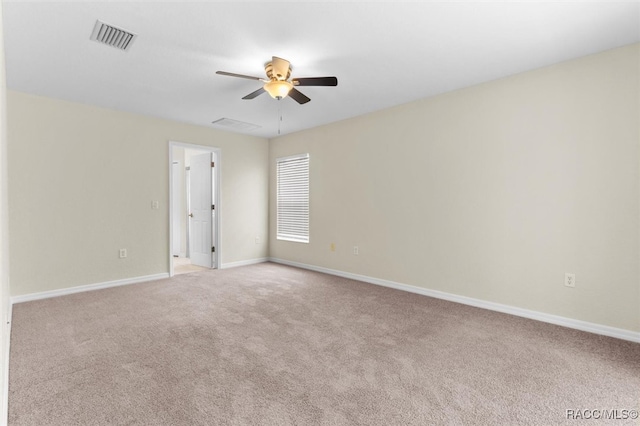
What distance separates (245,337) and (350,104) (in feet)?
10.2

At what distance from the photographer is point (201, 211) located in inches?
233

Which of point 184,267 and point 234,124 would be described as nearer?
point 234,124

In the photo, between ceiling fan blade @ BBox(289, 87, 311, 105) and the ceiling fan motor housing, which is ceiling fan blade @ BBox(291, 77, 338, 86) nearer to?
the ceiling fan motor housing

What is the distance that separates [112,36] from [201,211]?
3756 millimetres

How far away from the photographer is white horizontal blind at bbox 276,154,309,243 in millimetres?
5641

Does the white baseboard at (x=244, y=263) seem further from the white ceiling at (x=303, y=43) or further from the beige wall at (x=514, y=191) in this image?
the white ceiling at (x=303, y=43)

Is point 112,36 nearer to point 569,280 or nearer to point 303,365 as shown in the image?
point 303,365

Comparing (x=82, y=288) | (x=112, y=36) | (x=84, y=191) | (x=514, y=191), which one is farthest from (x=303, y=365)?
(x=84, y=191)

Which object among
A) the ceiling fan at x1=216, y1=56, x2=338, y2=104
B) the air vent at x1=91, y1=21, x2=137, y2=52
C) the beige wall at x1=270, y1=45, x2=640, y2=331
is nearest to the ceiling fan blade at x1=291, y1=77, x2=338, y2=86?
the ceiling fan at x1=216, y1=56, x2=338, y2=104

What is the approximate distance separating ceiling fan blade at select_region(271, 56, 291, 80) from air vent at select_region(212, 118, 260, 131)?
221 centimetres

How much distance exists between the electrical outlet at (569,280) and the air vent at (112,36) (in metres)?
4.32

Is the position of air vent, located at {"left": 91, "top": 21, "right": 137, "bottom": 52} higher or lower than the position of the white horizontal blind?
higher

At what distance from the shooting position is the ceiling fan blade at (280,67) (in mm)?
2747

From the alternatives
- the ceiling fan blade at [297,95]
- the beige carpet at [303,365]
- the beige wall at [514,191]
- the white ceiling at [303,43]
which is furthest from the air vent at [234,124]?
the beige carpet at [303,365]
